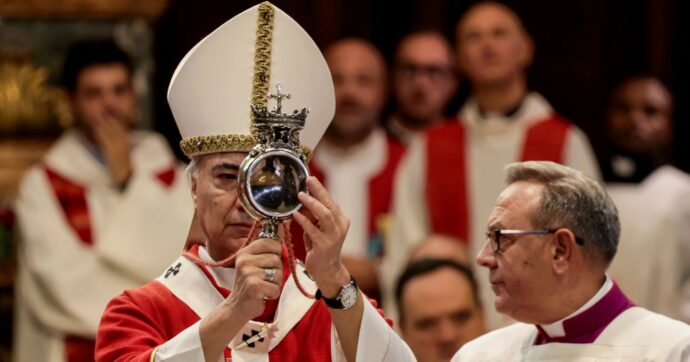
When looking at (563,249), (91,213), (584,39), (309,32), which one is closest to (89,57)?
(91,213)

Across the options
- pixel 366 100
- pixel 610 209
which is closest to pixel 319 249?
pixel 610 209

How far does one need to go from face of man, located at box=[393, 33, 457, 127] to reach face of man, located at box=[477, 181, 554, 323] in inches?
133

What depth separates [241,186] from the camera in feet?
11.9

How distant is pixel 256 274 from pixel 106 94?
3.93 m

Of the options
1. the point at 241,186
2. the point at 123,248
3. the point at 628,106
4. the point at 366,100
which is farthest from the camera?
the point at 628,106

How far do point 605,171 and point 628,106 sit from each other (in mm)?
325

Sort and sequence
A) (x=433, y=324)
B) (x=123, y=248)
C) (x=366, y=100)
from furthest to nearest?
1. (x=366, y=100)
2. (x=123, y=248)
3. (x=433, y=324)

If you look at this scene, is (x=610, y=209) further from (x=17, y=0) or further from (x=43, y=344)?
(x=17, y=0)

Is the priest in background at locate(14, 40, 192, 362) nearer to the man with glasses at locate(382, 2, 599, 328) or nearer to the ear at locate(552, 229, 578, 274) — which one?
the man with glasses at locate(382, 2, 599, 328)

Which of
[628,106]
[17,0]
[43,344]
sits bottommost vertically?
[43,344]

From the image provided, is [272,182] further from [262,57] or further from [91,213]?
[91,213]

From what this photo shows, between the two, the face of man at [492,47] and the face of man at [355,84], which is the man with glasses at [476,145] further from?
the face of man at [355,84]

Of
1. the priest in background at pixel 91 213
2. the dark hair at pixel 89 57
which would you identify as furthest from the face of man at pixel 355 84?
the dark hair at pixel 89 57

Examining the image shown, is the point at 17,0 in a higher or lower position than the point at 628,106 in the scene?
higher
